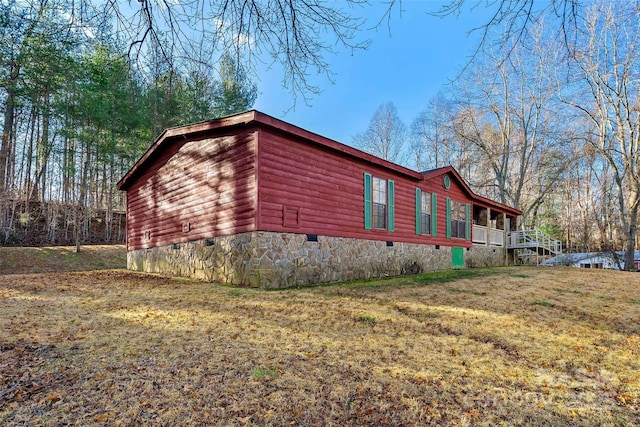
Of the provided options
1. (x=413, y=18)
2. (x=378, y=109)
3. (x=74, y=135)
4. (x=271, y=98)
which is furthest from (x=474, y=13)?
(x=378, y=109)

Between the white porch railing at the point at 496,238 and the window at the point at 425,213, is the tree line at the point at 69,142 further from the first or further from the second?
the white porch railing at the point at 496,238

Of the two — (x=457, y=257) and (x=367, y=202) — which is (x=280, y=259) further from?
(x=457, y=257)

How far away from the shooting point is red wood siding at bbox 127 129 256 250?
7863mm

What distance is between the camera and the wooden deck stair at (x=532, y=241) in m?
18.0

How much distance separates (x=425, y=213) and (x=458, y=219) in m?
3.06

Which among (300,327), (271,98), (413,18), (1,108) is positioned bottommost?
(300,327)

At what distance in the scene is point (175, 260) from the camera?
33.8 feet

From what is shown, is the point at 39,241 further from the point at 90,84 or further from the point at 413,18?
the point at 413,18

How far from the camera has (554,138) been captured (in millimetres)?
19312

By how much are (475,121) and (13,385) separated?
25424 millimetres

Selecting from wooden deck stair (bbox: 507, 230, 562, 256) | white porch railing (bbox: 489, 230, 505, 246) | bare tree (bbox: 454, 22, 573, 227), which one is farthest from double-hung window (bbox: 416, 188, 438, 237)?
bare tree (bbox: 454, 22, 573, 227)

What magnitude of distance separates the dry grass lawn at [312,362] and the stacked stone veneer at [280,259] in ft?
4.90

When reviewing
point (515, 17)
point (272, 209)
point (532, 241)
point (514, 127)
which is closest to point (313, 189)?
point (272, 209)

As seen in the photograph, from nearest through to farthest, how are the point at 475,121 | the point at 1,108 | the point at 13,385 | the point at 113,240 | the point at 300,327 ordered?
the point at 13,385 → the point at 300,327 → the point at 1,108 → the point at 113,240 → the point at 475,121
